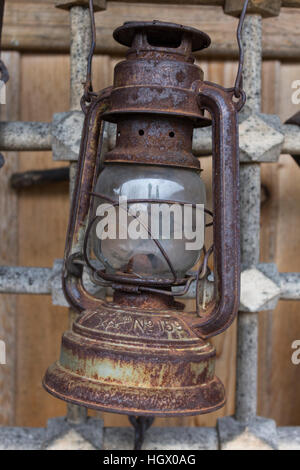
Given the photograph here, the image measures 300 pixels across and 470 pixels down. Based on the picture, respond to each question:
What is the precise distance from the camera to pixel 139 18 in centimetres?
140

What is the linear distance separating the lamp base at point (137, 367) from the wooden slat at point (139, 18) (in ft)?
2.66

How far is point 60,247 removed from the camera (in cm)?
150

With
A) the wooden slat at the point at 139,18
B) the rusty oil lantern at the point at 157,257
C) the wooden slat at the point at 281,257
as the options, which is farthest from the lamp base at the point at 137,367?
the wooden slat at the point at 139,18

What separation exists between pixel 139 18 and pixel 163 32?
1.97 feet

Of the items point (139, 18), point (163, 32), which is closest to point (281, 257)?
point (139, 18)

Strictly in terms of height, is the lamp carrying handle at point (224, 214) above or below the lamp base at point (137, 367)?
above

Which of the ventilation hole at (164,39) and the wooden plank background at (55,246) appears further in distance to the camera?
the wooden plank background at (55,246)

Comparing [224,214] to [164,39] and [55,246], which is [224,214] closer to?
[164,39]

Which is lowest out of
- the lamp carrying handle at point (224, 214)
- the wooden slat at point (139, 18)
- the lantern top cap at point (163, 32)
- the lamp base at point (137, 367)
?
the lamp base at point (137, 367)

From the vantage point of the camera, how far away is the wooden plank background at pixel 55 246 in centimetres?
145

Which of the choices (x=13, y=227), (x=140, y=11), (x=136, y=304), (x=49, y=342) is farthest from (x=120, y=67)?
(x=49, y=342)

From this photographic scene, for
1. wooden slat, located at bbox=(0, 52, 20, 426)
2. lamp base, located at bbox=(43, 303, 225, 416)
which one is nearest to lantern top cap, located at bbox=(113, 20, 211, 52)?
lamp base, located at bbox=(43, 303, 225, 416)

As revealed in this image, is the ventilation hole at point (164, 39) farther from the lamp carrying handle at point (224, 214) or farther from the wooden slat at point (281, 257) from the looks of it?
the wooden slat at point (281, 257)

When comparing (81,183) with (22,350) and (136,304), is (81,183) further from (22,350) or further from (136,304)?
(22,350)
